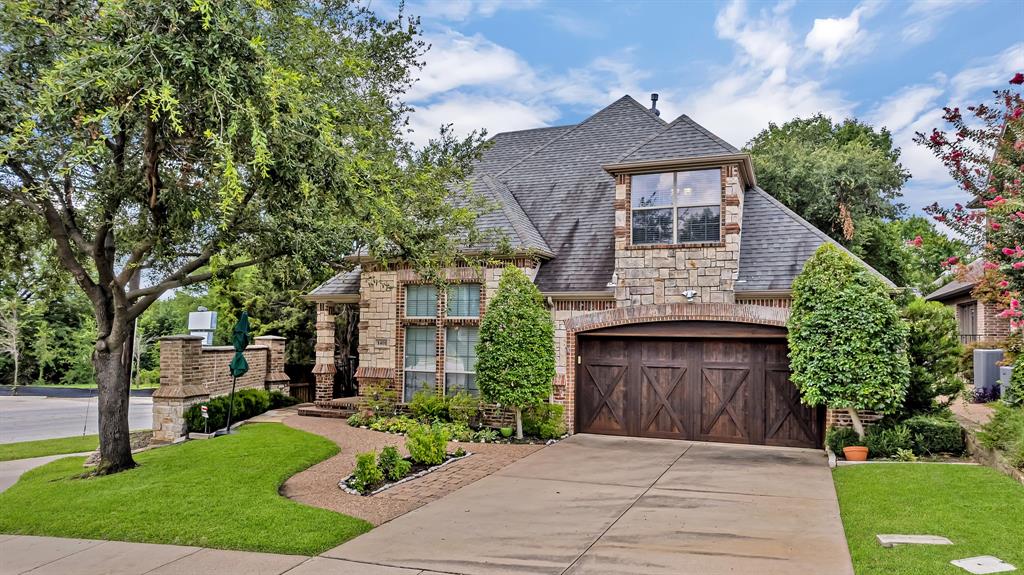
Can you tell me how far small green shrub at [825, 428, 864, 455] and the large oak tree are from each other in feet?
23.7

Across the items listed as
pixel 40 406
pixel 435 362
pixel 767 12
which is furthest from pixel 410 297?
pixel 40 406

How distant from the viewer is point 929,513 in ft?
23.6

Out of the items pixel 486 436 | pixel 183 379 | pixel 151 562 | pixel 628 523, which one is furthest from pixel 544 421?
pixel 151 562

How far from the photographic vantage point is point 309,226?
33.4ft

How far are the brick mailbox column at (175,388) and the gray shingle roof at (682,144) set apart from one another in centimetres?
1030

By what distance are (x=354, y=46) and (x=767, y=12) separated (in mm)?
8777

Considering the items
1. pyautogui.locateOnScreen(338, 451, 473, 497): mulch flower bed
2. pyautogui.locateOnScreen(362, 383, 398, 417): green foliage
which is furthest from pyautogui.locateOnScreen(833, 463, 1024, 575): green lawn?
pyautogui.locateOnScreen(362, 383, 398, 417): green foliage

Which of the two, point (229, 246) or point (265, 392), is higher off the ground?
point (229, 246)

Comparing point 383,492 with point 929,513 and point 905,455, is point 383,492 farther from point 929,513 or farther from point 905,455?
point 905,455

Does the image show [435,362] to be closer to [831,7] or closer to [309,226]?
[309,226]

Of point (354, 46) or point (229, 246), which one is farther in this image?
point (354, 46)

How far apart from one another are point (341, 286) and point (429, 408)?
188 inches

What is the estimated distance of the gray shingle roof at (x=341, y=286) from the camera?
17109 mm

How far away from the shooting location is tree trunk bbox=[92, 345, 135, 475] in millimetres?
10469
